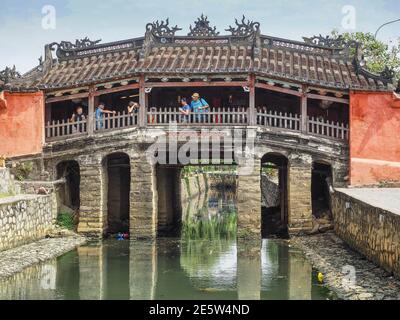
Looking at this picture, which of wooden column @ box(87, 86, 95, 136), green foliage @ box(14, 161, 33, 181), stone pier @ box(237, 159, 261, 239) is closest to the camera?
stone pier @ box(237, 159, 261, 239)

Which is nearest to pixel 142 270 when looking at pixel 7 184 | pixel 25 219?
pixel 25 219

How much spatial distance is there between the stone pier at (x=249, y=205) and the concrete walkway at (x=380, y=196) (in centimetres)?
257

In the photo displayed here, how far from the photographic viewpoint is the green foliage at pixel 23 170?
20.8 meters

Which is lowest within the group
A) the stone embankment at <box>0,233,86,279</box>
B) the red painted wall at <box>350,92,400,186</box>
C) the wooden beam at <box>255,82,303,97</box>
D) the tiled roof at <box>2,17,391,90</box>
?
the stone embankment at <box>0,233,86,279</box>

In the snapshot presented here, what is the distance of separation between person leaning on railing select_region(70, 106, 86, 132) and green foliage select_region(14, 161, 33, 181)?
6.26ft

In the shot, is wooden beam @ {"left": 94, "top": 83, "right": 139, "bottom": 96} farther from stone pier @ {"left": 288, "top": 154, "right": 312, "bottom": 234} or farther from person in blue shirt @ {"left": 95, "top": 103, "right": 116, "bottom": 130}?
stone pier @ {"left": 288, "top": 154, "right": 312, "bottom": 234}

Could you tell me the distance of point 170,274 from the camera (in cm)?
1489

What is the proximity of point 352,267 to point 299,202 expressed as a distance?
5708 millimetres

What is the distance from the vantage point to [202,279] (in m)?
14.1

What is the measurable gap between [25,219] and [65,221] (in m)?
3.06

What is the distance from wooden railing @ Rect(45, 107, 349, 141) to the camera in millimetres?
19766

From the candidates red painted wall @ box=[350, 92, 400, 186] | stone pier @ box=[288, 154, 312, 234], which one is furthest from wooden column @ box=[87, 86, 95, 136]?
red painted wall @ box=[350, 92, 400, 186]

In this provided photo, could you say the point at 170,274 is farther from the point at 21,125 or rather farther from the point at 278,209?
the point at 278,209
